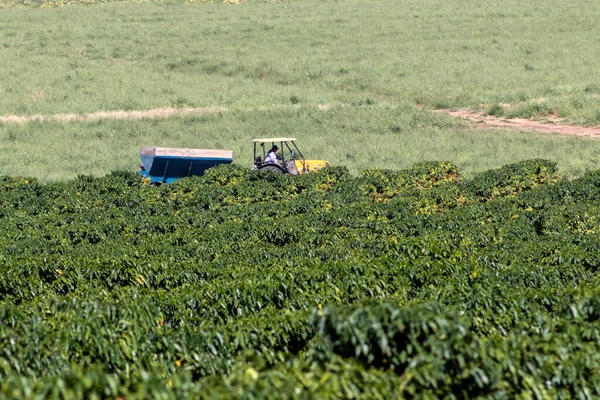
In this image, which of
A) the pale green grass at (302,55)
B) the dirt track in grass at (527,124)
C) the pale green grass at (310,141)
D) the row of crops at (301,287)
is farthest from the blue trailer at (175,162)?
the pale green grass at (302,55)

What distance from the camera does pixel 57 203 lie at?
2323 cm

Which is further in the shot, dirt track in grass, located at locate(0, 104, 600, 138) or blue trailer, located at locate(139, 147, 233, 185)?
dirt track in grass, located at locate(0, 104, 600, 138)

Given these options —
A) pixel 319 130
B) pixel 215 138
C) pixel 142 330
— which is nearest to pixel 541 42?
pixel 319 130

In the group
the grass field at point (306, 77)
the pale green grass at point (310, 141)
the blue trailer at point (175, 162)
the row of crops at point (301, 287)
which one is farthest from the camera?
the grass field at point (306, 77)

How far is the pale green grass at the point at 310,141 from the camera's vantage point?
3331 cm

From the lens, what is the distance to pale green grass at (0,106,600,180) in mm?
33312

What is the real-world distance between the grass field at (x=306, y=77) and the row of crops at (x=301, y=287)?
9587 millimetres

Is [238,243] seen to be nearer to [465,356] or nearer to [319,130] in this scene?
[465,356]

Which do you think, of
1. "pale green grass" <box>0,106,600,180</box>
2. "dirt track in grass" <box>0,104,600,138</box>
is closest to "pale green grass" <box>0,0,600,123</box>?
"dirt track in grass" <box>0,104,600,138</box>

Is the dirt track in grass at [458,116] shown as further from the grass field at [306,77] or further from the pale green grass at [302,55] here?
the pale green grass at [302,55]

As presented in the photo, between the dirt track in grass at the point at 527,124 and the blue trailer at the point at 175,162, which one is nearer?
the blue trailer at the point at 175,162

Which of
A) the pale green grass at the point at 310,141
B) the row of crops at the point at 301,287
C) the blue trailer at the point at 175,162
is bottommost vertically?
the pale green grass at the point at 310,141

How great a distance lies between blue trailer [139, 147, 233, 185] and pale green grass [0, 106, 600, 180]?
4.71 metres

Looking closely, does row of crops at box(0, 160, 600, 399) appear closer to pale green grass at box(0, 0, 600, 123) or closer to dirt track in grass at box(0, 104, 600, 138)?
dirt track in grass at box(0, 104, 600, 138)
